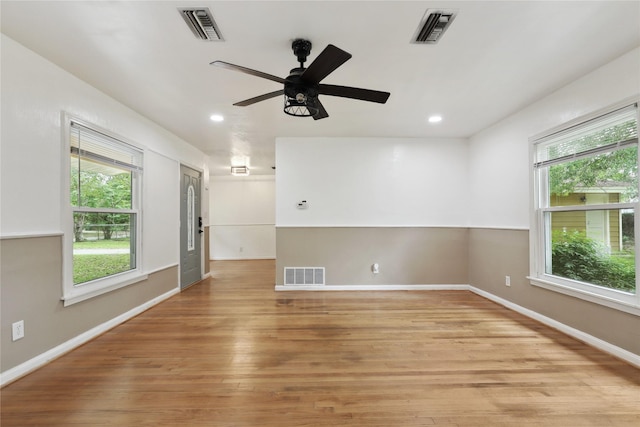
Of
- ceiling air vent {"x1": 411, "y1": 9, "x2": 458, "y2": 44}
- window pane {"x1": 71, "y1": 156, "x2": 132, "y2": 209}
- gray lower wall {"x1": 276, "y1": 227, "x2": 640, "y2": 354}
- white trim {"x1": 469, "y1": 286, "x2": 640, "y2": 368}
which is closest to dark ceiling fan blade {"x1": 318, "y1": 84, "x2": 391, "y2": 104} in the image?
ceiling air vent {"x1": 411, "y1": 9, "x2": 458, "y2": 44}

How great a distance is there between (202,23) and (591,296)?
12.9 feet

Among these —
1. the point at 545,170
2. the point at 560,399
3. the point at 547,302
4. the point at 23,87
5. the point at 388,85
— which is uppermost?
the point at 388,85

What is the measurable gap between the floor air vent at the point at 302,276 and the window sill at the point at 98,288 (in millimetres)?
2006

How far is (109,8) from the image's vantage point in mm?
1750

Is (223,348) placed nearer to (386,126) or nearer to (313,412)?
(313,412)

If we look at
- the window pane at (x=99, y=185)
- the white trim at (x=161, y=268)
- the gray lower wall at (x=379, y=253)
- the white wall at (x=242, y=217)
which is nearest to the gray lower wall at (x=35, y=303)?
the window pane at (x=99, y=185)

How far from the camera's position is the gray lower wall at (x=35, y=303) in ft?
6.61

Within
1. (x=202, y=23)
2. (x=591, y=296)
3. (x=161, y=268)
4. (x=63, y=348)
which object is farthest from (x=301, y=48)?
(x=161, y=268)

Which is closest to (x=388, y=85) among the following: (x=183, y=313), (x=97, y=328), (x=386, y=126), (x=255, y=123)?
(x=386, y=126)

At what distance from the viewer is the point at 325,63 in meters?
1.74

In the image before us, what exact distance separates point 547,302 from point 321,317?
8.22 feet

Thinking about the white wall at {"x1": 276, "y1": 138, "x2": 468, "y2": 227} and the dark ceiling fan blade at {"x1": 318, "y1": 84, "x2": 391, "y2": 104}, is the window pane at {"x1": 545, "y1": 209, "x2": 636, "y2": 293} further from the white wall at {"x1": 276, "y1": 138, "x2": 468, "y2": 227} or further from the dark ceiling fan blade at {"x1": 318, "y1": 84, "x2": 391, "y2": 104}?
the dark ceiling fan blade at {"x1": 318, "y1": 84, "x2": 391, "y2": 104}

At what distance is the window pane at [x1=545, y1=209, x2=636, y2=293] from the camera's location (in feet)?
7.83

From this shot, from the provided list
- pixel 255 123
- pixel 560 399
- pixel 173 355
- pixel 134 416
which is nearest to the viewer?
pixel 134 416
